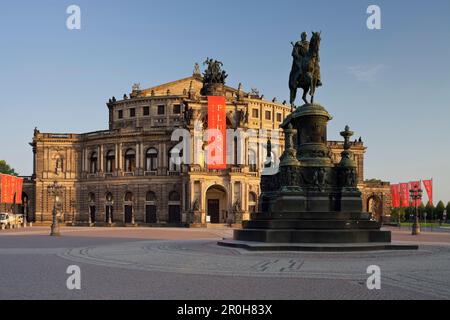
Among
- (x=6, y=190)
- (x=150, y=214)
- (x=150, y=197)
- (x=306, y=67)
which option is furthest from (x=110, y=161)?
(x=306, y=67)

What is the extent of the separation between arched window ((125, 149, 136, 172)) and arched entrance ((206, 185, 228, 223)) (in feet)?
45.3

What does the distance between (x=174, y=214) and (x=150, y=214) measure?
4223 mm

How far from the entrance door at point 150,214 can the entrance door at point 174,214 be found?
2965 mm

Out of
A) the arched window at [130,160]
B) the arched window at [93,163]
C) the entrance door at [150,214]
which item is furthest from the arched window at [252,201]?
the arched window at [93,163]

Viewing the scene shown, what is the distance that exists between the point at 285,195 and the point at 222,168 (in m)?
52.1

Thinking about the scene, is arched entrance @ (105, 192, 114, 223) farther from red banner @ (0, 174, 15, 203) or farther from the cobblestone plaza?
the cobblestone plaza

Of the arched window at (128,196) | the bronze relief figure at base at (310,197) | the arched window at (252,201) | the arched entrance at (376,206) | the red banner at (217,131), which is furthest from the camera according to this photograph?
the arched entrance at (376,206)

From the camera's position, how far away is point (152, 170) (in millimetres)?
85625

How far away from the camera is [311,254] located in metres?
22.2

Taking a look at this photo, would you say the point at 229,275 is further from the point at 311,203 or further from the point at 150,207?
the point at 150,207

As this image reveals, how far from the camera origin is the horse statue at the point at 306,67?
2839 centimetres

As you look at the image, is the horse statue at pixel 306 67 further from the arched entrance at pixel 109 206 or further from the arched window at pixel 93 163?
the arched window at pixel 93 163
